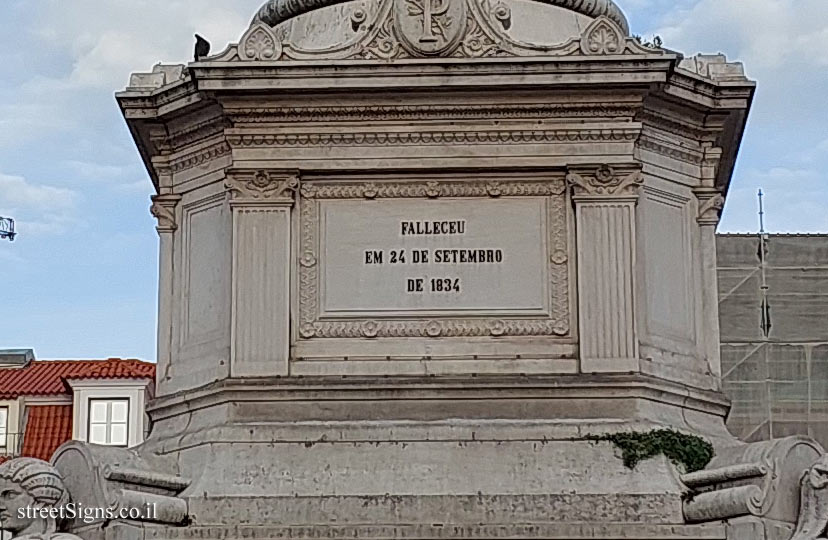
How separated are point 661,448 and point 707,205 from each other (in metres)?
3.53

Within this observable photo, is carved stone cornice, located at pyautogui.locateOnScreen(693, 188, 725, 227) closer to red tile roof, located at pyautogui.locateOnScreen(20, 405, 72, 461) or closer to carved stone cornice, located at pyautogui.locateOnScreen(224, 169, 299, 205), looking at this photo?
carved stone cornice, located at pyautogui.locateOnScreen(224, 169, 299, 205)

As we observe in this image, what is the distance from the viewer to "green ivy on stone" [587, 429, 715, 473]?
19266 millimetres


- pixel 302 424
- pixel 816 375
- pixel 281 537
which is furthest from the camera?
pixel 816 375

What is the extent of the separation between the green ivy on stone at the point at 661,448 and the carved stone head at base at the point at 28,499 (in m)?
5.31

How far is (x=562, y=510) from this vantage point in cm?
1884

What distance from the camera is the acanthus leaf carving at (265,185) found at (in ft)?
67.8

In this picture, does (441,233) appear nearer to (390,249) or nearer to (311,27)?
(390,249)

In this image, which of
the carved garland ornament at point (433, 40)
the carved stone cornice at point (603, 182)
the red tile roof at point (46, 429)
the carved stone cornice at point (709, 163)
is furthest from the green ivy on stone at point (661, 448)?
the red tile roof at point (46, 429)

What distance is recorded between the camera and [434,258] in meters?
20.6

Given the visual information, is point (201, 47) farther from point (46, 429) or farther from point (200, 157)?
Answer: point (46, 429)

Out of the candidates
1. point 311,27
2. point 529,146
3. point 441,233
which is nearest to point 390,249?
point 441,233

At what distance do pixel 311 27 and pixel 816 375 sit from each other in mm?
18324

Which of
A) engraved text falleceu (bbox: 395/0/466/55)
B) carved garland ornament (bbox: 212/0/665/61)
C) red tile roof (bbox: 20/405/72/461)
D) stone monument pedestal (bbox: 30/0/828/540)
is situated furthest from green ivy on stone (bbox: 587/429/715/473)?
red tile roof (bbox: 20/405/72/461)

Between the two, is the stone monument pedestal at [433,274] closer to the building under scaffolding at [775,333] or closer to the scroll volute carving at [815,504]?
the scroll volute carving at [815,504]
